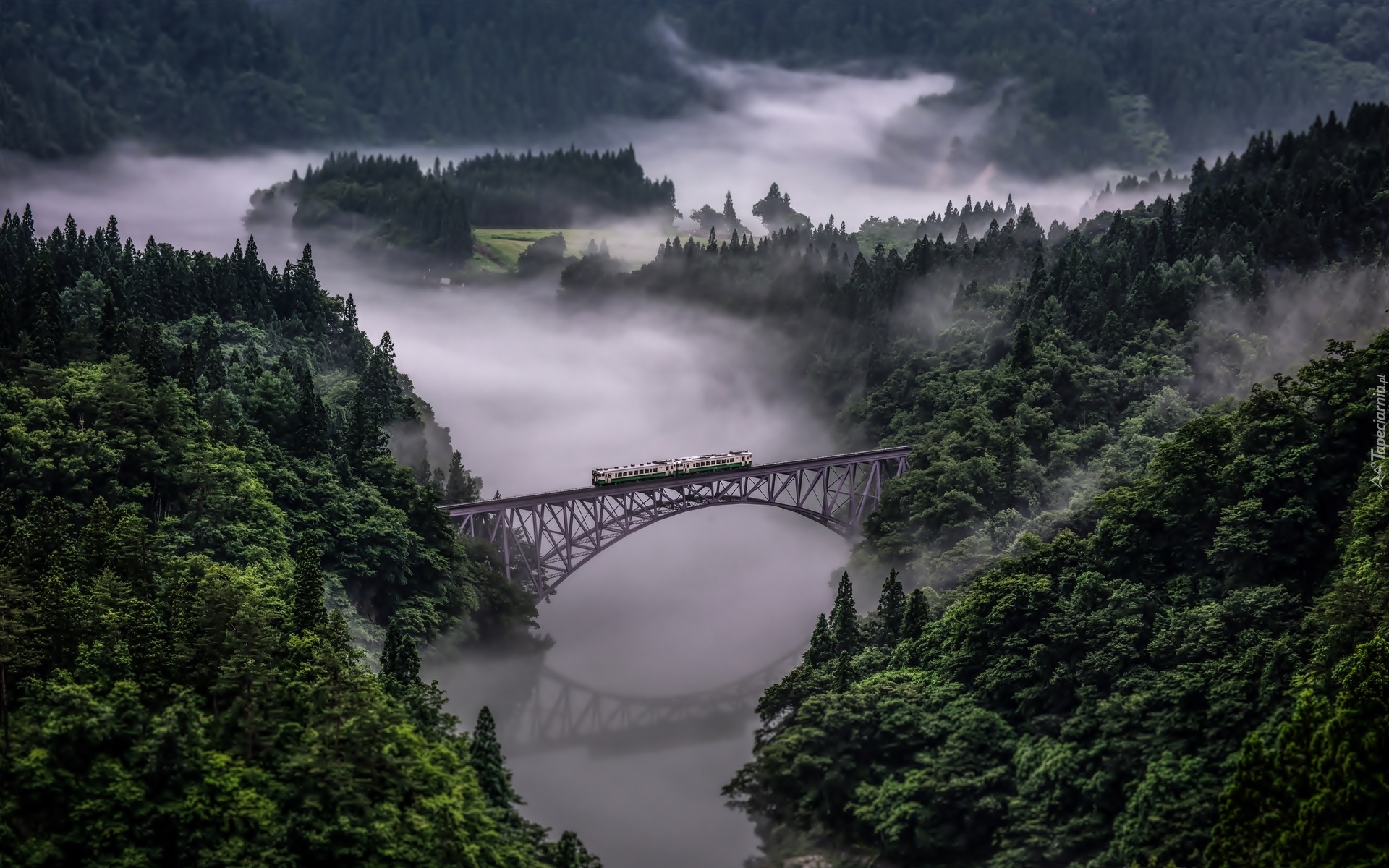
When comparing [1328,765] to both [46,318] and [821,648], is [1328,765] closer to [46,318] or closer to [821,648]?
[821,648]

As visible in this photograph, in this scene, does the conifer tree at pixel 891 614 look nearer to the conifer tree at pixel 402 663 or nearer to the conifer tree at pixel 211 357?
the conifer tree at pixel 402 663

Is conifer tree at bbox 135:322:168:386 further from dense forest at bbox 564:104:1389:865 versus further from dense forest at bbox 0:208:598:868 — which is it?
dense forest at bbox 564:104:1389:865

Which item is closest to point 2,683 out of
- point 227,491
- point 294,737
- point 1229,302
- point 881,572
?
point 294,737

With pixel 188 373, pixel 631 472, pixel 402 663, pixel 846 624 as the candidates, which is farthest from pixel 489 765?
pixel 631 472

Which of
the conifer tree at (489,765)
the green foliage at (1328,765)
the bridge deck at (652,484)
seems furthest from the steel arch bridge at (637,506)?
the green foliage at (1328,765)

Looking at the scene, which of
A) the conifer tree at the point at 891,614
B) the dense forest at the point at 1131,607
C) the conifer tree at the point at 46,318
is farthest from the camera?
the conifer tree at the point at 46,318

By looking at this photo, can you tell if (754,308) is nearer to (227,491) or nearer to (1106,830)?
(227,491)
